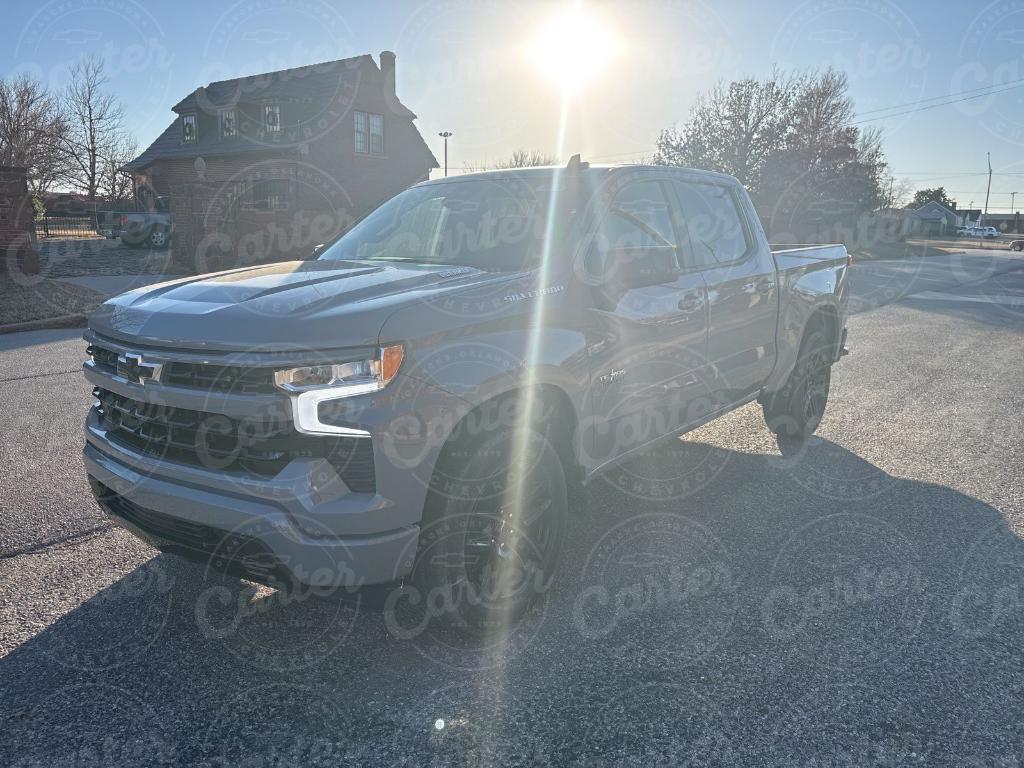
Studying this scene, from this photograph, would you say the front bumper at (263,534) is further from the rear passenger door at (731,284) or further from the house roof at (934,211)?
the house roof at (934,211)

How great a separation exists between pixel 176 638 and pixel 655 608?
1.97m

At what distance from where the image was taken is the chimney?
3256 centimetres

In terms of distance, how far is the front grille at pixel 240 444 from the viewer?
2543mm

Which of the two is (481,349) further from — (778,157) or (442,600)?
(778,157)

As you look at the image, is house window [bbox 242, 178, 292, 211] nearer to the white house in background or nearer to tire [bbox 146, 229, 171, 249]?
tire [bbox 146, 229, 171, 249]

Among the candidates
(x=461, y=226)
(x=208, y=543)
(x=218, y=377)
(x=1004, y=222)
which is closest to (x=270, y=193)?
(x=461, y=226)

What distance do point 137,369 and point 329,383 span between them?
851 mm

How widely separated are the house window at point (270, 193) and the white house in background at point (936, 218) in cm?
7294

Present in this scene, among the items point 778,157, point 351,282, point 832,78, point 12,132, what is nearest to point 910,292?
point 351,282

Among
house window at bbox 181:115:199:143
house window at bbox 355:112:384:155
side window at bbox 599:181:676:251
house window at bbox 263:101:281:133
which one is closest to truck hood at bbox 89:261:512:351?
side window at bbox 599:181:676:251

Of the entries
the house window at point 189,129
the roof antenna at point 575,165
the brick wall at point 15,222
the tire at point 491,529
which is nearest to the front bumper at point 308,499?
the tire at point 491,529

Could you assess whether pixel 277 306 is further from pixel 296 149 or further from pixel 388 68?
pixel 388 68

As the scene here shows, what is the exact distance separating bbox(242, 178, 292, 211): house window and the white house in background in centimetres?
7294

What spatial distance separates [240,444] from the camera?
2.63 meters
